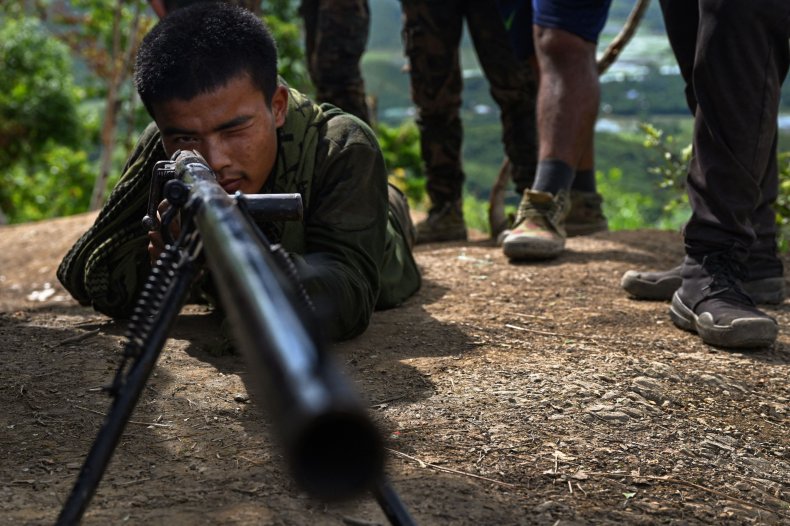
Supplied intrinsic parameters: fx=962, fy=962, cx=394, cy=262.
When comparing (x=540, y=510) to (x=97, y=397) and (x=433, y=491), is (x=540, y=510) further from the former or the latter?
(x=97, y=397)

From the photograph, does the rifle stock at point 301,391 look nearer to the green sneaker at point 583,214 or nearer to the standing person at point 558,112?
the standing person at point 558,112

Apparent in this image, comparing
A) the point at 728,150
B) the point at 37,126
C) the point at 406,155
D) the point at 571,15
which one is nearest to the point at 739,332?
the point at 728,150

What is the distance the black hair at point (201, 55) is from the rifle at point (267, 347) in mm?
926

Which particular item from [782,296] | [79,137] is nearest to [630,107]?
[79,137]

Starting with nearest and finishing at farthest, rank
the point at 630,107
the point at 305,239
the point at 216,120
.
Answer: the point at 216,120 → the point at 305,239 → the point at 630,107

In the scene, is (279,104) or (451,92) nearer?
(279,104)

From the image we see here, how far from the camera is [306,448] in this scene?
822 millimetres

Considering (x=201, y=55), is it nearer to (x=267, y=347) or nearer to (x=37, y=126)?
(x=267, y=347)

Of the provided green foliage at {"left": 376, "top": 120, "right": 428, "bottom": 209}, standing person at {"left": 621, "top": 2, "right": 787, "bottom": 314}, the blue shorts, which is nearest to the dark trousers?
standing person at {"left": 621, "top": 2, "right": 787, "bottom": 314}

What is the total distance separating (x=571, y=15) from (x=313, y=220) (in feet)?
5.26

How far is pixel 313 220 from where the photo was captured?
2.72 metres

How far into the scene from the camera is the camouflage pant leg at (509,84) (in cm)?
470

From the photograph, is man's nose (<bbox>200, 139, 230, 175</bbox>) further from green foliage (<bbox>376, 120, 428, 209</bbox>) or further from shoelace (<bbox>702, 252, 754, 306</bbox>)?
green foliage (<bbox>376, 120, 428, 209</bbox>)

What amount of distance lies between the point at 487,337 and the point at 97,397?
3.68ft
